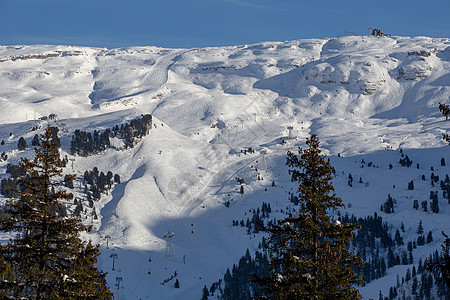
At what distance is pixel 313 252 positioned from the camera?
66.9 feet

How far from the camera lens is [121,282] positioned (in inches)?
6358

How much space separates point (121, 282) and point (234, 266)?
40.0m

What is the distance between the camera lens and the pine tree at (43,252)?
19.1 m

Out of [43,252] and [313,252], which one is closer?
[43,252]

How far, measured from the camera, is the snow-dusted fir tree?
1920 centimetres

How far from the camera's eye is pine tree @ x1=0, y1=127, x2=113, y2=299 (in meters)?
19.1

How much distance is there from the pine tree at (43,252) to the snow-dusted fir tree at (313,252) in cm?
708

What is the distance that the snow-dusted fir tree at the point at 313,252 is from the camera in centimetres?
1920

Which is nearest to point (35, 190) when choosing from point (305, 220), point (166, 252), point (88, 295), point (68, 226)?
point (68, 226)

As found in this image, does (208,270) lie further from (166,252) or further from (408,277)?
(408,277)

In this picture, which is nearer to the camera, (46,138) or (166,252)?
(46,138)

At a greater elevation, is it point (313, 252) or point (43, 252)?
point (43, 252)

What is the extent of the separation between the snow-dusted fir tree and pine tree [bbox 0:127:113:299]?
7082 mm

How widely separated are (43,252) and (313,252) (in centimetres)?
1084
